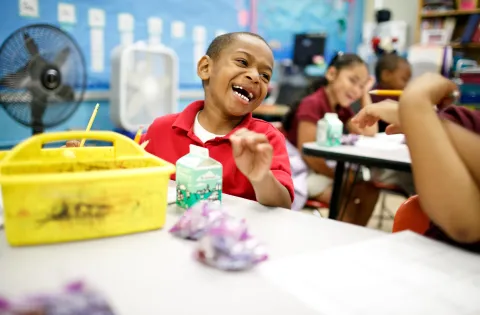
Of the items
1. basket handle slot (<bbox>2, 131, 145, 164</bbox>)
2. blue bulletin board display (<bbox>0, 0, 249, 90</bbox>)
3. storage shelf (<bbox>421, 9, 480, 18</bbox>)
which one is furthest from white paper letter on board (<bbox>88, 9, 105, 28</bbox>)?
storage shelf (<bbox>421, 9, 480, 18</bbox>)

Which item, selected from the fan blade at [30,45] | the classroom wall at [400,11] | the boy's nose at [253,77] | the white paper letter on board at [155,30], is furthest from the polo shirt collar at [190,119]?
the classroom wall at [400,11]

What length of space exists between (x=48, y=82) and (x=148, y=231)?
190 cm

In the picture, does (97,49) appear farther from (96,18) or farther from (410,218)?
(410,218)

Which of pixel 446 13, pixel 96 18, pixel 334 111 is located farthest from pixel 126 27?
pixel 446 13

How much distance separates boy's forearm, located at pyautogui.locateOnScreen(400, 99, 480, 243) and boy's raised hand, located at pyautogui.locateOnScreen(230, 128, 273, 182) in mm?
269

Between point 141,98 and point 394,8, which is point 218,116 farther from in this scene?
point 394,8

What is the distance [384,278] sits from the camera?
2.01ft

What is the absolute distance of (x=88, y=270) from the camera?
0.61 meters

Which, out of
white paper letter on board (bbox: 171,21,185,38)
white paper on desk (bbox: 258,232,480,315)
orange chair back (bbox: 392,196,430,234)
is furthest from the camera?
white paper letter on board (bbox: 171,21,185,38)

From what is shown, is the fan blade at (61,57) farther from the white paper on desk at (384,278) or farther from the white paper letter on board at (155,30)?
the white paper on desk at (384,278)

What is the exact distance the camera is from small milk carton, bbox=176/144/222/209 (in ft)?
2.91

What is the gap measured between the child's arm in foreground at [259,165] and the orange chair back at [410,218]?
26 centimetres

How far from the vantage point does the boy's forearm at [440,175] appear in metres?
0.68

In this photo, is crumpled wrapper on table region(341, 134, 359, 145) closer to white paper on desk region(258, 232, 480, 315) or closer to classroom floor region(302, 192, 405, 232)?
classroom floor region(302, 192, 405, 232)
